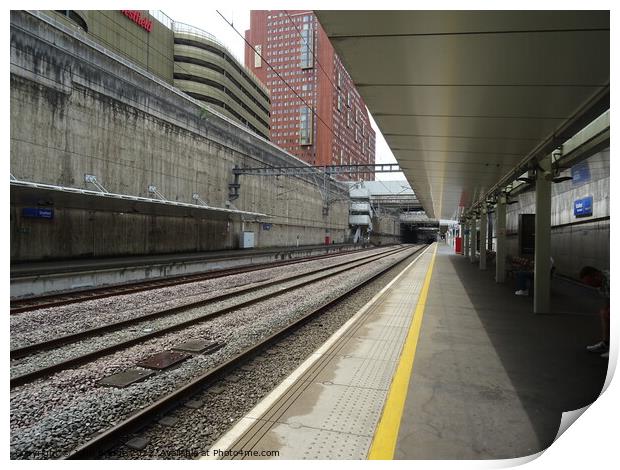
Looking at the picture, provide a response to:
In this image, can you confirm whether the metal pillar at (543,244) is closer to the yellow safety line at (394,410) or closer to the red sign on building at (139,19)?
the yellow safety line at (394,410)

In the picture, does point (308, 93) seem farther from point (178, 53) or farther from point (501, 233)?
point (501, 233)

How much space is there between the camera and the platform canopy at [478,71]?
11.9 feet

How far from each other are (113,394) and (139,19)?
62.0 meters

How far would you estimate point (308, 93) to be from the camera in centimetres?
10200

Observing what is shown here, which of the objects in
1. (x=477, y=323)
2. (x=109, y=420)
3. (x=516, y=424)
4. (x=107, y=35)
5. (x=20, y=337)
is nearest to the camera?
(x=516, y=424)

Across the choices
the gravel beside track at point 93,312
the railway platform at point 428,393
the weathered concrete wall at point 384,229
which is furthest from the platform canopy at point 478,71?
the weathered concrete wall at point 384,229

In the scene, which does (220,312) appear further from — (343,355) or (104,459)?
(104,459)

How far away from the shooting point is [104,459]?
323cm

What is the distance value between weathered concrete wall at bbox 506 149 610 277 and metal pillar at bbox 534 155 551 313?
92.8 inches

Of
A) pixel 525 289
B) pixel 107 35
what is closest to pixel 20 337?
pixel 525 289

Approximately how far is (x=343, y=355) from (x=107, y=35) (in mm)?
57171

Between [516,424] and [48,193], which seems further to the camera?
[48,193]

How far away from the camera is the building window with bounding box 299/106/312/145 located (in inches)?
4583

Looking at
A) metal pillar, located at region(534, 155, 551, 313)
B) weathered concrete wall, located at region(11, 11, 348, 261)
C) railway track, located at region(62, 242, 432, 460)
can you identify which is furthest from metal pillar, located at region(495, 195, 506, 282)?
weathered concrete wall, located at region(11, 11, 348, 261)
